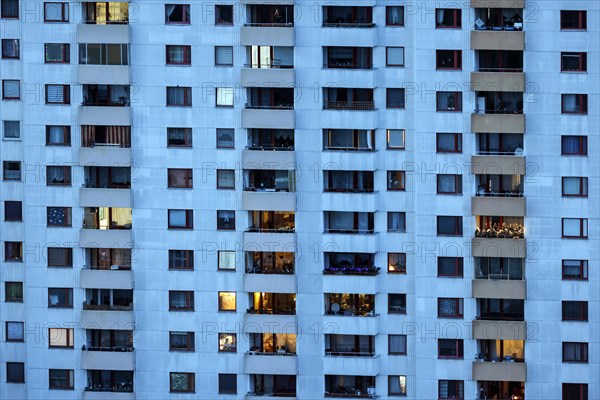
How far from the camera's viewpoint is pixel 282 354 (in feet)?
335

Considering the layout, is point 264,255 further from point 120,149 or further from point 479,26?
point 479,26

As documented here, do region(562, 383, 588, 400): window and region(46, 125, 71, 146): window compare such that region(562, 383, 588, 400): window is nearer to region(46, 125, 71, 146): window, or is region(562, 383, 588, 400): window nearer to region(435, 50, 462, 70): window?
region(435, 50, 462, 70): window

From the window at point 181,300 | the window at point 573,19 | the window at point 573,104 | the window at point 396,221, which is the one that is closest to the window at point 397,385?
the window at point 396,221

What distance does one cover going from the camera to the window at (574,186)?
99.8 metres

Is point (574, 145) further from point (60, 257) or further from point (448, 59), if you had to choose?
point (60, 257)

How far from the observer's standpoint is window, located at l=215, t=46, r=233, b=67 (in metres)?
101

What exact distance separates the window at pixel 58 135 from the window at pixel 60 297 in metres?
8.41

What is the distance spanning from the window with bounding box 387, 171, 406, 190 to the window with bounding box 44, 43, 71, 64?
1934cm

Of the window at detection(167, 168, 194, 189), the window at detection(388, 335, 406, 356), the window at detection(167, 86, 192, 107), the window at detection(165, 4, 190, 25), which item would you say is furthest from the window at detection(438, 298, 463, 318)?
the window at detection(165, 4, 190, 25)

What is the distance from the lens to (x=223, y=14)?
101000mm

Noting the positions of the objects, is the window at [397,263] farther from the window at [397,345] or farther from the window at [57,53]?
the window at [57,53]

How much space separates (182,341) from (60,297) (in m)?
7.47

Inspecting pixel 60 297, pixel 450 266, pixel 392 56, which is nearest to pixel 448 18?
pixel 392 56

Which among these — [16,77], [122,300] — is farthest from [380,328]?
[16,77]
